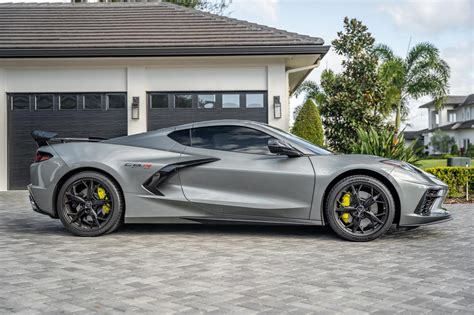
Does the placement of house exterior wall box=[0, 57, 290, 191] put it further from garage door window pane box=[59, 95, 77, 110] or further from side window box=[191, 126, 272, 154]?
side window box=[191, 126, 272, 154]

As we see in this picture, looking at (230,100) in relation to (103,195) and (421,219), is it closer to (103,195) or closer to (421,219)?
(103,195)

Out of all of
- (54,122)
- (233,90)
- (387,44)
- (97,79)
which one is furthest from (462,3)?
(387,44)

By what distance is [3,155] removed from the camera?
1298 centimetres

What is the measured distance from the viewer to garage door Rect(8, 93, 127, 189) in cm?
1303

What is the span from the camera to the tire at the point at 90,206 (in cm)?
577

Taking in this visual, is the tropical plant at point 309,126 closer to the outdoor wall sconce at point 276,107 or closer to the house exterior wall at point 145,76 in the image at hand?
the house exterior wall at point 145,76

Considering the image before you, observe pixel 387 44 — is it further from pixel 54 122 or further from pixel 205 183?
pixel 205 183

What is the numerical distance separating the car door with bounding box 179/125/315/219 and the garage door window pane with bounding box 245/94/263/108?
7.47 m

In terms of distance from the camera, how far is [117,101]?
43.5ft

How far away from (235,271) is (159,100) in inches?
379

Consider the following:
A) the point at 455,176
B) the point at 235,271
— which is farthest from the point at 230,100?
the point at 235,271

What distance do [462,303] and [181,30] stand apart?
12036 millimetres

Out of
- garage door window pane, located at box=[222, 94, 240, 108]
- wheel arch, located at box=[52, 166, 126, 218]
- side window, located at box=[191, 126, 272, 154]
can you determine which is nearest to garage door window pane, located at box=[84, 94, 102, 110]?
garage door window pane, located at box=[222, 94, 240, 108]

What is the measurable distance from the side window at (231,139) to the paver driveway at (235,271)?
1020 millimetres
